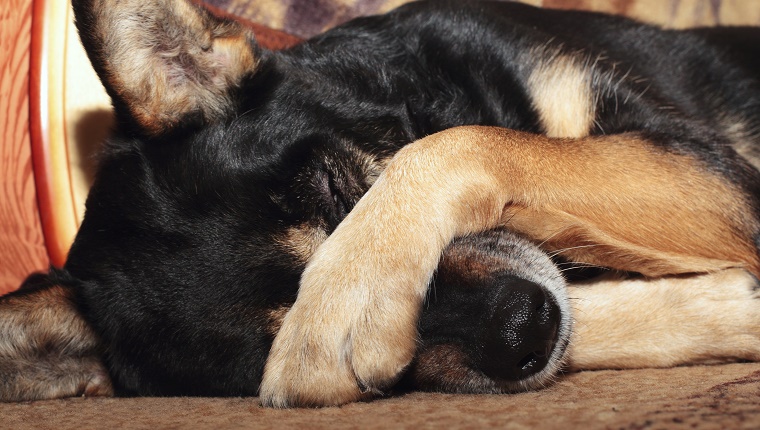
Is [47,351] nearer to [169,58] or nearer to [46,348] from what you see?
[46,348]

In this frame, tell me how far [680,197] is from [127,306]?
1.49m

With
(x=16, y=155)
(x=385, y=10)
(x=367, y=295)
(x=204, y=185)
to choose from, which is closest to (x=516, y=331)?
(x=367, y=295)

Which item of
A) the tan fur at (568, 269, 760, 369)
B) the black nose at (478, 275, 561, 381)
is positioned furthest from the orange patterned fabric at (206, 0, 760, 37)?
the black nose at (478, 275, 561, 381)

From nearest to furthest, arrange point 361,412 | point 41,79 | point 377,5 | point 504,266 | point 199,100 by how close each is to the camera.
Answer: point 361,412
point 504,266
point 199,100
point 41,79
point 377,5

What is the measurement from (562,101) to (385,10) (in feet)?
4.82

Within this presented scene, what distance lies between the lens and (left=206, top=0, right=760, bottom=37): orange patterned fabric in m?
3.25

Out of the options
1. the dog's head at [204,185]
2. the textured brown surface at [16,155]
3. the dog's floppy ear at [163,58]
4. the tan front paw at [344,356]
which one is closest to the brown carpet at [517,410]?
the tan front paw at [344,356]

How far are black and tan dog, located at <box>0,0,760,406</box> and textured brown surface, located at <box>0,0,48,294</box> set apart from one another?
0.76 m

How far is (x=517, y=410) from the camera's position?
1281mm

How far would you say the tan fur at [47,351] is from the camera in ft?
6.42

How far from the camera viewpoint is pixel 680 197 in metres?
1.88

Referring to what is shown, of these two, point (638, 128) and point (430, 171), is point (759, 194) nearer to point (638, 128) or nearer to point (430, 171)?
point (638, 128)

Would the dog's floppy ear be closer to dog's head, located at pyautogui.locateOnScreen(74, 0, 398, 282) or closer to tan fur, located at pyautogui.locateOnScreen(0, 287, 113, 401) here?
dog's head, located at pyautogui.locateOnScreen(74, 0, 398, 282)

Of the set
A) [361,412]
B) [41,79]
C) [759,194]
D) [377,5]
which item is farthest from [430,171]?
[377,5]
